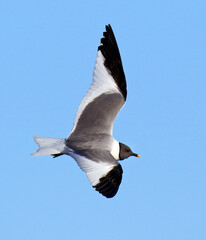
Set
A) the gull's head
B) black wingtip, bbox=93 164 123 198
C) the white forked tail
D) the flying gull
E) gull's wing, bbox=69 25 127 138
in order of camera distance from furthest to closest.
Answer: the gull's head
gull's wing, bbox=69 25 127 138
the white forked tail
the flying gull
black wingtip, bbox=93 164 123 198

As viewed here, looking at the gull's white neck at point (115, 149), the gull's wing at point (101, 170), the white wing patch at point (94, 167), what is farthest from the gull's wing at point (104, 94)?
the white wing patch at point (94, 167)

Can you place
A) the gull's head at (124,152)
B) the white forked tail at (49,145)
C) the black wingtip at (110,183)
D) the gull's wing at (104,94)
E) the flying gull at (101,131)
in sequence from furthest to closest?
the gull's head at (124,152) → the gull's wing at (104,94) → the white forked tail at (49,145) → the flying gull at (101,131) → the black wingtip at (110,183)

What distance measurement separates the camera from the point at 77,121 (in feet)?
24.0

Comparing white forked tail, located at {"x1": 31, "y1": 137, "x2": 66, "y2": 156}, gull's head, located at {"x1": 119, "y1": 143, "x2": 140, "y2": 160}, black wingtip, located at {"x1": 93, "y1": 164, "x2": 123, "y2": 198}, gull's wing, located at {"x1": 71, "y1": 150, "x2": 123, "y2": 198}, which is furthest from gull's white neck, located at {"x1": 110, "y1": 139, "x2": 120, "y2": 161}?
white forked tail, located at {"x1": 31, "y1": 137, "x2": 66, "y2": 156}

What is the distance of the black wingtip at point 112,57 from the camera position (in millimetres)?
7691

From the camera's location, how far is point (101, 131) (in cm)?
734

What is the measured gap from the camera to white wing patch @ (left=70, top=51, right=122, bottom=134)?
737cm

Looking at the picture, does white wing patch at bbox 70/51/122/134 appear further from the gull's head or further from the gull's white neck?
the gull's head

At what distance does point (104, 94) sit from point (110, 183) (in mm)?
1572

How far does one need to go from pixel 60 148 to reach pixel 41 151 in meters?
0.28

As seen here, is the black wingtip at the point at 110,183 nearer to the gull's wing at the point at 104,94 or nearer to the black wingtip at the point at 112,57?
the gull's wing at the point at 104,94

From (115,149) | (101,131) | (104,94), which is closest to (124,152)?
(115,149)

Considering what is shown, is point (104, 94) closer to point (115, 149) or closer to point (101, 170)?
point (115, 149)

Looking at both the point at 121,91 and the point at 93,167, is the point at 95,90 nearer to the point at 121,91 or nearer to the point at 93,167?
the point at 121,91
